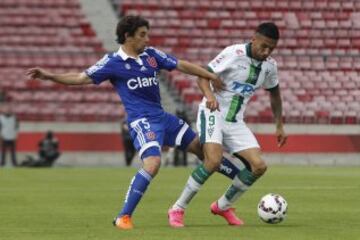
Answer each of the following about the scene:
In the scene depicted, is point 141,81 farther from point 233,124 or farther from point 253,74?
point 253,74

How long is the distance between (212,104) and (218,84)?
2.46 feet

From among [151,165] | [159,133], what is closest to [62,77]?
[159,133]

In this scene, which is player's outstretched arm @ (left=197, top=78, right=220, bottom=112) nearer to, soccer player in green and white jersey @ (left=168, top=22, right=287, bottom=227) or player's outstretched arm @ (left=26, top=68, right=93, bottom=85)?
soccer player in green and white jersey @ (left=168, top=22, right=287, bottom=227)

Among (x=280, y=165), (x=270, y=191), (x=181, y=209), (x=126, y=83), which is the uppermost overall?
(x=126, y=83)

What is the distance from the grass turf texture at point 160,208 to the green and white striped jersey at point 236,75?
1.27 meters

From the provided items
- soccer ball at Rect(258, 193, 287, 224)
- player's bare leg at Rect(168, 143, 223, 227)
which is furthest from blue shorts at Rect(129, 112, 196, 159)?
soccer ball at Rect(258, 193, 287, 224)

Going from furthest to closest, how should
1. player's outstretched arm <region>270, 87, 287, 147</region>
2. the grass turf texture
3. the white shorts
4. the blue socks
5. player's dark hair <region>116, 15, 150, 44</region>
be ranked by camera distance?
player's outstretched arm <region>270, 87, 287, 147</region>, the white shorts, player's dark hair <region>116, 15, 150, 44</region>, the blue socks, the grass turf texture

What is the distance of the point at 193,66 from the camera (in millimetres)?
10898

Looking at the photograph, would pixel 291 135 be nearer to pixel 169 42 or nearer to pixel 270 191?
pixel 169 42

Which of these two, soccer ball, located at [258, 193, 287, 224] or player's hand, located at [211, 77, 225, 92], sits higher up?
player's hand, located at [211, 77, 225, 92]

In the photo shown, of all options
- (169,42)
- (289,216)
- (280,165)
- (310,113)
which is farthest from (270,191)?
(169,42)

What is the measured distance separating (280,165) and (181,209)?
19.3m

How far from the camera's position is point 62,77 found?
10789mm

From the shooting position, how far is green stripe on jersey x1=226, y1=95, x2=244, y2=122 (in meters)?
11.5
